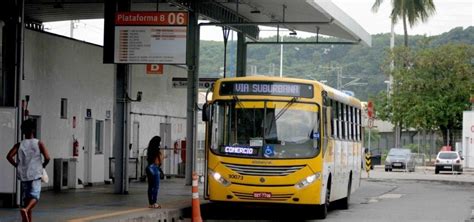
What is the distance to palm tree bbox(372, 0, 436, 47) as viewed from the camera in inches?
3071

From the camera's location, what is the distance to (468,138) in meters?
68.6

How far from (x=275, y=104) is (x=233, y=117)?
3.07 ft

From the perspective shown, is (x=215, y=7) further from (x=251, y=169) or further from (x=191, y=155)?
(x=251, y=169)

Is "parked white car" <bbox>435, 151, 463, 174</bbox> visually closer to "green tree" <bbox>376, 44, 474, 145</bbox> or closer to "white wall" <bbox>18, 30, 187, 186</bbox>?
"green tree" <bbox>376, 44, 474, 145</bbox>

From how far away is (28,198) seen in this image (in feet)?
49.3

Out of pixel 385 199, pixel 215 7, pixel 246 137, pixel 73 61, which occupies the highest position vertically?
pixel 215 7

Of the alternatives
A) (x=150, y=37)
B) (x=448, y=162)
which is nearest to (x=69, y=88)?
(x=150, y=37)

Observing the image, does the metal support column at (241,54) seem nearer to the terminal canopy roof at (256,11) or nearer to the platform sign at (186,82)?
the terminal canopy roof at (256,11)

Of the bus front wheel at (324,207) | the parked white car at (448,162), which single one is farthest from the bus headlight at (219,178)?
the parked white car at (448,162)

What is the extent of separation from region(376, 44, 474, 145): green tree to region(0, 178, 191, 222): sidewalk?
46.6 m

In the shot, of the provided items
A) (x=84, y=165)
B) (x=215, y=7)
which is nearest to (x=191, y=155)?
(x=84, y=165)

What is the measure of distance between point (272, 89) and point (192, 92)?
31.5 ft

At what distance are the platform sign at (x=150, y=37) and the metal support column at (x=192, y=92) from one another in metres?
5.78

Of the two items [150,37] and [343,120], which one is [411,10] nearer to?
[343,120]
